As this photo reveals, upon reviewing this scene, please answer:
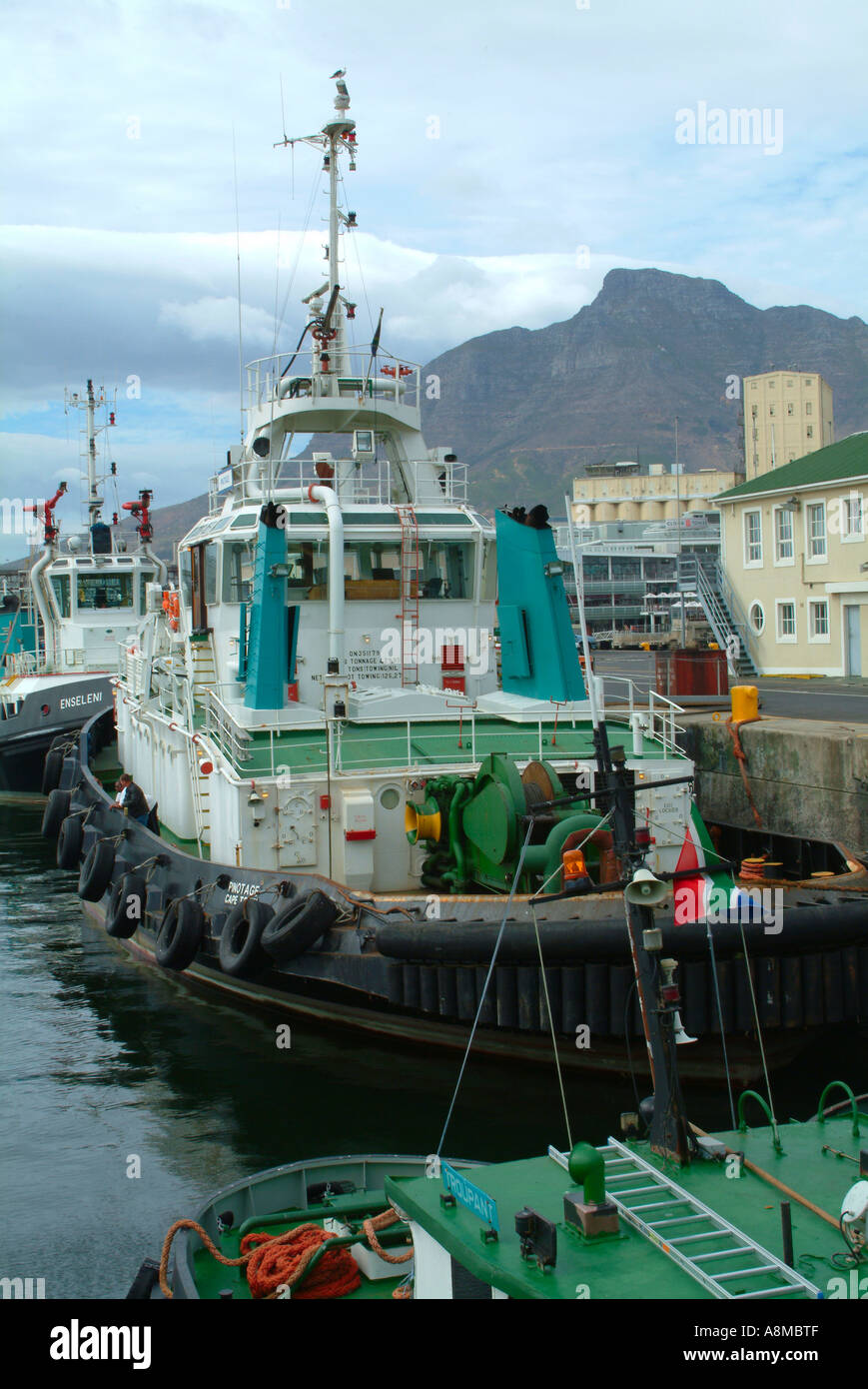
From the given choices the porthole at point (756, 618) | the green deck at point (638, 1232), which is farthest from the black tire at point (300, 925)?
the porthole at point (756, 618)

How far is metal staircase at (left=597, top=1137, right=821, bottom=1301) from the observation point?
445 cm

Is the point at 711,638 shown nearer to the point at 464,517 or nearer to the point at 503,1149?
the point at 464,517

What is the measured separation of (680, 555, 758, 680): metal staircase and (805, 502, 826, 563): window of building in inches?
115

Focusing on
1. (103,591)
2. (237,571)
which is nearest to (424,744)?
(237,571)

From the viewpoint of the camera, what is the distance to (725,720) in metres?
15.4

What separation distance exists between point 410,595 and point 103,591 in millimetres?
18593

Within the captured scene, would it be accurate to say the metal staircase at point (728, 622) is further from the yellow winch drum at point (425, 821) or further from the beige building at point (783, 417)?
the beige building at point (783, 417)

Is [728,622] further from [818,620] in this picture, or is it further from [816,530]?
[816,530]

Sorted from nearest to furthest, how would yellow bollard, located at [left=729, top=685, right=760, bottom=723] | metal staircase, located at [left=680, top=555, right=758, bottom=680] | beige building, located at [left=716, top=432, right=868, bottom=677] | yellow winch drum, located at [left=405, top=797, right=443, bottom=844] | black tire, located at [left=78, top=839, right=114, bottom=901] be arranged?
yellow winch drum, located at [left=405, top=797, right=443, bottom=844]
black tire, located at [left=78, top=839, right=114, bottom=901]
yellow bollard, located at [left=729, top=685, right=760, bottom=723]
beige building, located at [left=716, top=432, right=868, bottom=677]
metal staircase, located at [left=680, top=555, right=758, bottom=680]

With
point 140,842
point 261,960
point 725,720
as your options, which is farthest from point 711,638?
point 261,960

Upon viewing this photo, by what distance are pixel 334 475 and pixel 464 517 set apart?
5.90ft

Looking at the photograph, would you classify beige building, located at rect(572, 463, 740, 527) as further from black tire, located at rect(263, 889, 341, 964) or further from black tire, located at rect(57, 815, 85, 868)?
black tire, located at rect(263, 889, 341, 964)

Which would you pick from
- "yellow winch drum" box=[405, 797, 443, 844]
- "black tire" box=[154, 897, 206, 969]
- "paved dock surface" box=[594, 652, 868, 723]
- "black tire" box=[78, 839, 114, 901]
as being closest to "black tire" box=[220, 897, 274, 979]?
"black tire" box=[154, 897, 206, 969]

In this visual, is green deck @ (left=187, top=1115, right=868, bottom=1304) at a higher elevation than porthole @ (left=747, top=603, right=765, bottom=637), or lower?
lower
